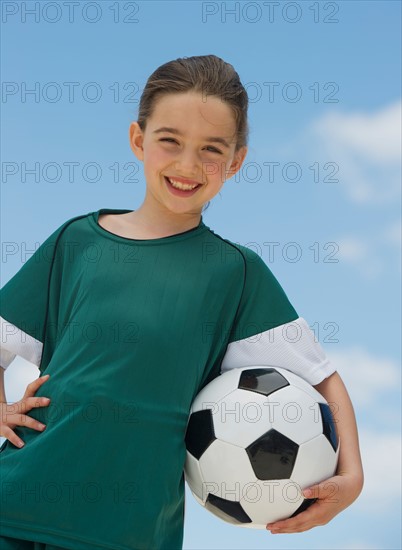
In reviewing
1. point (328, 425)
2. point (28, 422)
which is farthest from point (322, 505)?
point (28, 422)

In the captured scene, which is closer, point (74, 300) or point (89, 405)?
point (89, 405)

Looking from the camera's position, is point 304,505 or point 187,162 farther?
point 187,162

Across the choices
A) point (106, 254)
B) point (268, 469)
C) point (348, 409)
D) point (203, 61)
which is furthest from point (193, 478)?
point (203, 61)

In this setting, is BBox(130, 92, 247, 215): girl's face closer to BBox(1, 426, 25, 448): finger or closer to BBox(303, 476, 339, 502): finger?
BBox(1, 426, 25, 448): finger

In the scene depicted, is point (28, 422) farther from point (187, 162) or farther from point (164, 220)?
point (187, 162)

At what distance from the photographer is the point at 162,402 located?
3041mm

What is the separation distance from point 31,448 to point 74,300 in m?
0.68

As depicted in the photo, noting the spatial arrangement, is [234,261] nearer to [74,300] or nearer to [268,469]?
[74,300]

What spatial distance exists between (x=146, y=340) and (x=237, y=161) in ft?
3.32

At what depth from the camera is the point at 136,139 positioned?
3543mm

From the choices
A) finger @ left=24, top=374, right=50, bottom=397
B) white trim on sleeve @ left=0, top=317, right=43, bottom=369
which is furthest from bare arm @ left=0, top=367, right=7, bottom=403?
finger @ left=24, top=374, right=50, bottom=397

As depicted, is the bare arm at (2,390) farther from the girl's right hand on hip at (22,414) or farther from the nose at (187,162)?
the nose at (187,162)

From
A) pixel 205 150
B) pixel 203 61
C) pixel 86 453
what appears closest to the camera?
pixel 86 453

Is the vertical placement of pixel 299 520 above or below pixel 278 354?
below
